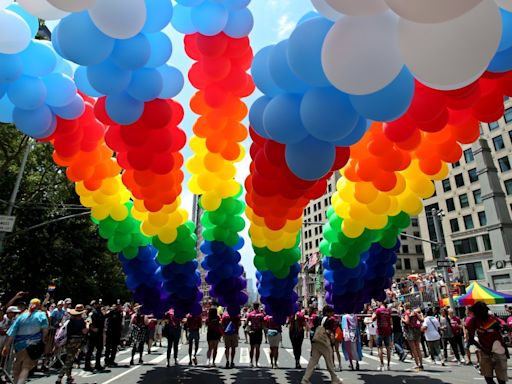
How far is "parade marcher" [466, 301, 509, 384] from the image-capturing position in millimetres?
5559

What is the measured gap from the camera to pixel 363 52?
9.36ft

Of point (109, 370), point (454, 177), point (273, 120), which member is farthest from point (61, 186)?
point (454, 177)

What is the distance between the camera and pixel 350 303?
820cm

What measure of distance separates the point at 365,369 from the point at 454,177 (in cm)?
3714

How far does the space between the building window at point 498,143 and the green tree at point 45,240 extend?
36674 mm

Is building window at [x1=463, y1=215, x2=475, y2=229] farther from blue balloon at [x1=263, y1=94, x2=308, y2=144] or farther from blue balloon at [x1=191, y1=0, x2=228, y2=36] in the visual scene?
blue balloon at [x1=263, y1=94, x2=308, y2=144]

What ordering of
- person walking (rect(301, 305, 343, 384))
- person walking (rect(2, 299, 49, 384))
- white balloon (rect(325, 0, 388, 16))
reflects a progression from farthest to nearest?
person walking (rect(301, 305, 343, 384)) → person walking (rect(2, 299, 49, 384)) → white balloon (rect(325, 0, 388, 16))

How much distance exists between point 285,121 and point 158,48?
92.3 inches

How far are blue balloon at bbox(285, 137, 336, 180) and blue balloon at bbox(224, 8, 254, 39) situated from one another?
2693mm

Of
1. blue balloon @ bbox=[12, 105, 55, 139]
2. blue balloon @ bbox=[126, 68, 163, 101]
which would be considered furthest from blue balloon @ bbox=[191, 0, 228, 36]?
blue balloon @ bbox=[12, 105, 55, 139]

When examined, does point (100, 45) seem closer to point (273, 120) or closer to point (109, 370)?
point (273, 120)

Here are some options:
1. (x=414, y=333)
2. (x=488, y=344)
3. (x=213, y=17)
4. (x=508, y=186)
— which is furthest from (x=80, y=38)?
(x=508, y=186)

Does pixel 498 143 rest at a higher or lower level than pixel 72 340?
higher

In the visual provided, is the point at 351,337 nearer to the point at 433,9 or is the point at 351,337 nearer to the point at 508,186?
the point at 433,9
